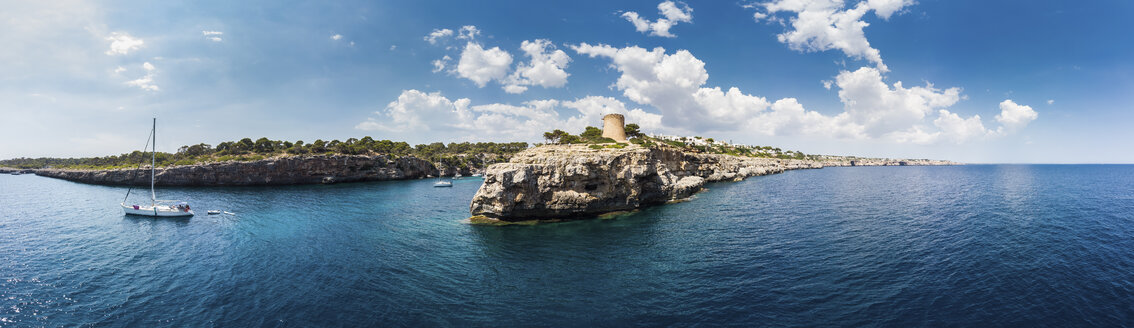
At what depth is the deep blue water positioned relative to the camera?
1794cm

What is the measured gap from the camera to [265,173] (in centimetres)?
9531

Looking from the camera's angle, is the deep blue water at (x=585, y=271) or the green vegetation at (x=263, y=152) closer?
the deep blue water at (x=585, y=271)

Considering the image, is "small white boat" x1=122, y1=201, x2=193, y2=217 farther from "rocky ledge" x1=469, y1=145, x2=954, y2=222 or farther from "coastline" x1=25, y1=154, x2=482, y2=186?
"coastline" x1=25, y1=154, x2=482, y2=186

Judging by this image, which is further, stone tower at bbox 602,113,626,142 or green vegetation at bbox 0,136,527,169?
green vegetation at bbox 0,136,527,169

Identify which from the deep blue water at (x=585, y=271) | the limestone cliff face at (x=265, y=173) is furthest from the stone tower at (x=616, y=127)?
the limestone cliff face at (x=265, y=173)

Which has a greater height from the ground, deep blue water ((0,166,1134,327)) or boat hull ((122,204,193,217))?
boat hull ((122,204,193,217))

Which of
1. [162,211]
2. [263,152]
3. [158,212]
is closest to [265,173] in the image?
[263,152]

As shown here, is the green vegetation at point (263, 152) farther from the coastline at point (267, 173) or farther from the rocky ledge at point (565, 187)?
the rocky ledge at point (565, 187)

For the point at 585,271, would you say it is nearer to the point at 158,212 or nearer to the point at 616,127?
the point at 158,212

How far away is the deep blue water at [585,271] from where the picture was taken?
17.9 meters

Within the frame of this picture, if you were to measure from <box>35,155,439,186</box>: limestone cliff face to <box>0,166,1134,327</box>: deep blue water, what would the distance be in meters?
52.7

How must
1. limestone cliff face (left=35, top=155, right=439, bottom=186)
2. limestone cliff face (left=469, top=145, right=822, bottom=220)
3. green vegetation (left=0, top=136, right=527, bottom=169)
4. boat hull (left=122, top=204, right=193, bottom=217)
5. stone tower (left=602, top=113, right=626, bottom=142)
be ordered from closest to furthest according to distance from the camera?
limestone cliff face (left=469, top=145, right=822, bottom=220), boat hull (left=122, top=204, right=193, bottom=217), stone tower (left=602, top=113, right=626, bottom=142), limestone cliff face (left=35, top=155, right=439, bottom=186), green vegetation (left=0, top=136, right=527, bottom=169)

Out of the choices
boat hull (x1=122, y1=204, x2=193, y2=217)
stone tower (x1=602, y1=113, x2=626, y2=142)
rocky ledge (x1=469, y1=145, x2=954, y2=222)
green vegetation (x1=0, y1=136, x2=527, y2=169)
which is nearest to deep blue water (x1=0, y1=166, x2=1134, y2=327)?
boat hull (x1=122, y1=204, x2=193, y2=217)

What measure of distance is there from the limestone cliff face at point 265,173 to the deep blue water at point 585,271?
52.7 m
